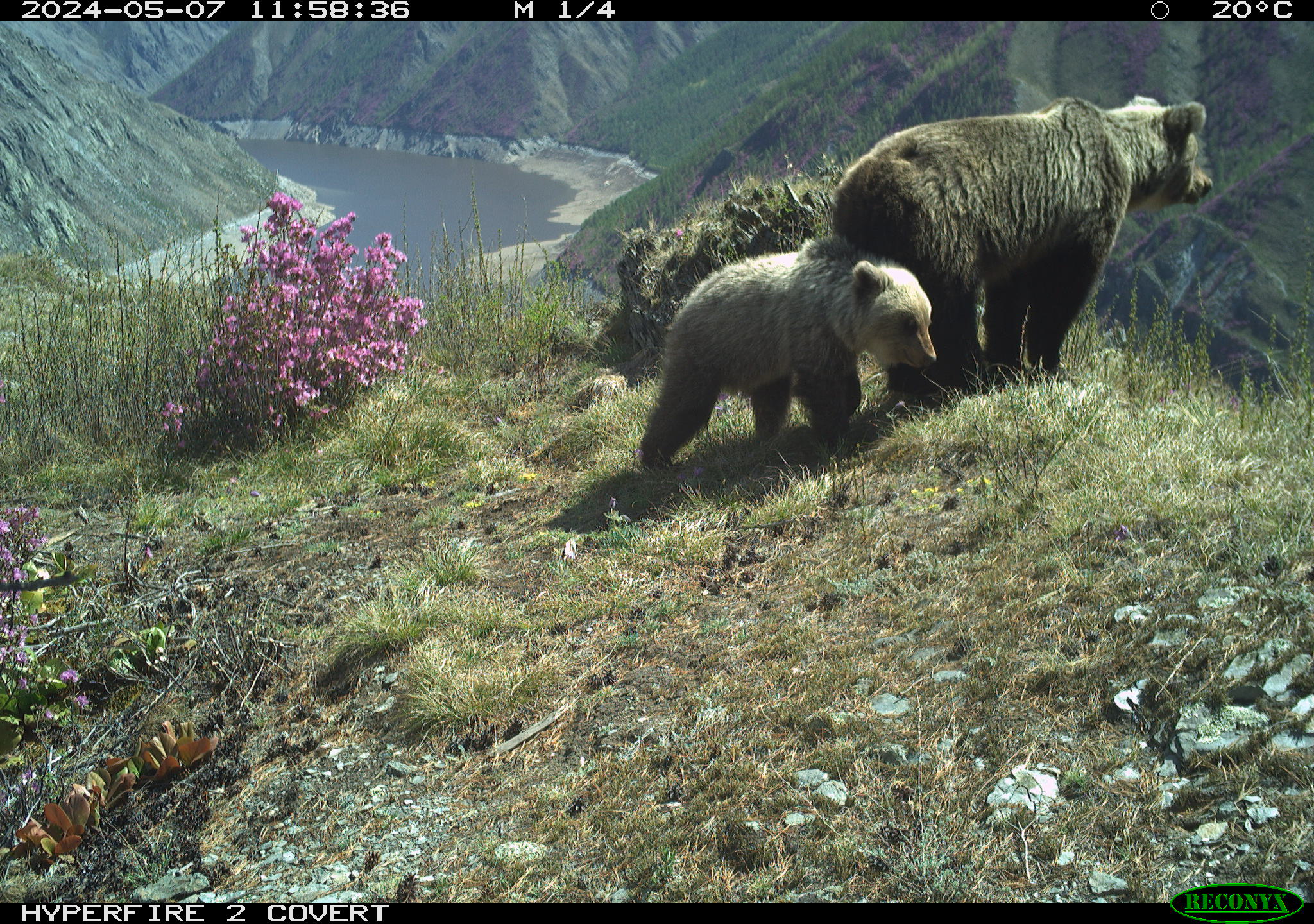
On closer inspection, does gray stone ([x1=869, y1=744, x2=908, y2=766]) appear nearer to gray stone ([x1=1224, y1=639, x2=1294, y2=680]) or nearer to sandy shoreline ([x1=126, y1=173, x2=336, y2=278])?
gray stone ([x1=1224, y1=639, x2=1294, y2=680])

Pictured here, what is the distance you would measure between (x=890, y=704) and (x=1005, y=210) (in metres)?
3.77

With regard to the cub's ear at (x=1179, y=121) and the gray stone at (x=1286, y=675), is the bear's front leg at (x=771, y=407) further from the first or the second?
the cub's ear at (x=1179, y=121)

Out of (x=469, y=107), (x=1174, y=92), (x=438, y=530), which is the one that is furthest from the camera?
(x=1174, y=92)

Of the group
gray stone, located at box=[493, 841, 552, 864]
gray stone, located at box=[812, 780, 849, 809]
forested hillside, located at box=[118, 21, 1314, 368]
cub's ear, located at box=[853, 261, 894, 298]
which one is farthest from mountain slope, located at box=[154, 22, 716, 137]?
gray stone, located at box=[812, 780, 849, 809]

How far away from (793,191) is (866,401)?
266 centimetres

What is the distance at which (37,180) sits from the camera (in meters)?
12.6

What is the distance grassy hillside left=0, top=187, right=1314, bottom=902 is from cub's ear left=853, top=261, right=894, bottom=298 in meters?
0.84

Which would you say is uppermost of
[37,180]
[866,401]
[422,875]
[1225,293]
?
[37,180]

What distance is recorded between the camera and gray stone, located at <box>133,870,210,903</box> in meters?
2.65

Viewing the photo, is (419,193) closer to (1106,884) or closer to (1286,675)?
(1286,675)

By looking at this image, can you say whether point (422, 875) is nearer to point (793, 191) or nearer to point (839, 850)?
point (839, 850)

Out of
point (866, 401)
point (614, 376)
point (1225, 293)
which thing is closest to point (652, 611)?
point (866, 401)

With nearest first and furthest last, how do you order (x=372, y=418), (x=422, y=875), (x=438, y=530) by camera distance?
(x=422, y=875), (x=438, y=530), (x=372, y=418)

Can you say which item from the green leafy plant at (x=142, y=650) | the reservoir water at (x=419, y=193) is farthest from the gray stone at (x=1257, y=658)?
the reservoir water at (x=419, y=193)
